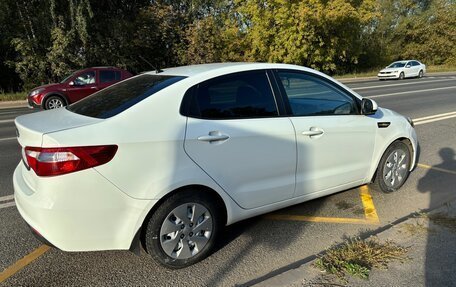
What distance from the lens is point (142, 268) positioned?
321 centimetres

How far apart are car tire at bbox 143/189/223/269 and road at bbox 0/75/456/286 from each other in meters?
0.13

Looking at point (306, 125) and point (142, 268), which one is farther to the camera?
point (306, 125)

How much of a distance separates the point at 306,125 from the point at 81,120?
2011 millimetres

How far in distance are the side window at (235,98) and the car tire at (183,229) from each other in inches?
26.8

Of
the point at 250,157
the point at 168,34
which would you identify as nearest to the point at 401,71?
the point at 168,34

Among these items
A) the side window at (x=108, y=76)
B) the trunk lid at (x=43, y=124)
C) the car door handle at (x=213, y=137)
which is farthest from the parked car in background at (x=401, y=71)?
the trunk lid at (x=43, y=124)

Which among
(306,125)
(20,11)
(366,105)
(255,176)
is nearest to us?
(255,176)

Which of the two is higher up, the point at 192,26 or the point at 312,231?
the point at 192,26

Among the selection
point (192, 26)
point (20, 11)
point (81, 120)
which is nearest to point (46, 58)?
point (20, 11)

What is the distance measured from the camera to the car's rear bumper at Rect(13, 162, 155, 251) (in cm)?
270

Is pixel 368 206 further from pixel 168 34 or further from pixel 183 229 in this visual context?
pixel 168 34

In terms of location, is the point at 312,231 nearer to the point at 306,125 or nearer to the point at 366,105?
the point at 306,125

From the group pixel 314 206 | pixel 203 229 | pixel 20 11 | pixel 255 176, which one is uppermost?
pixel 20 11

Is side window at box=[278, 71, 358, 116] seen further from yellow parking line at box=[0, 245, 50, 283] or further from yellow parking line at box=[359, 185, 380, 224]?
yellow parking line at box=[0, 245, 50, 283]
